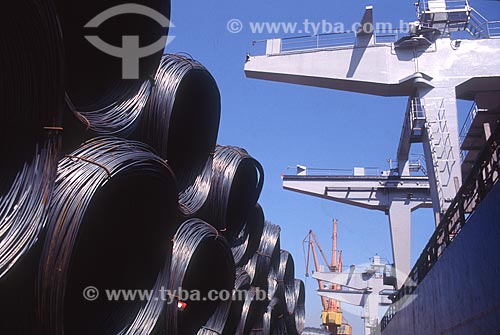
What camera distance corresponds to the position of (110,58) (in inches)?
182

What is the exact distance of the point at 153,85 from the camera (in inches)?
201

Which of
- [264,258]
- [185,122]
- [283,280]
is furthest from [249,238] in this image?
[283,280]

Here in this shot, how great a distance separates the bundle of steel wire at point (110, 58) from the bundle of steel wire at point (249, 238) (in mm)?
3821

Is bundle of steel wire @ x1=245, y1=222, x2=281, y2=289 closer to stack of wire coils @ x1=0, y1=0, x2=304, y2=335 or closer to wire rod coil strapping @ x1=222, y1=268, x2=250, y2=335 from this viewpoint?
stack of wire coils @ x1=0, y1=0, x2=304, y2=335

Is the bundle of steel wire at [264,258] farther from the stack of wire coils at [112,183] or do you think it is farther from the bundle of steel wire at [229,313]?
the bundle of steel wire at [229,313]

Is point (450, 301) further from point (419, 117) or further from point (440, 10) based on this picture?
point (440, 10)

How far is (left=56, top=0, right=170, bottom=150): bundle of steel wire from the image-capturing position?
169 inches

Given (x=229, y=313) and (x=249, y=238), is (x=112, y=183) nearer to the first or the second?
(x=229, y=313)

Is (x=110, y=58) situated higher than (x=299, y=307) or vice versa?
(x=110, y=58)

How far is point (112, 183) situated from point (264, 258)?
6.23m

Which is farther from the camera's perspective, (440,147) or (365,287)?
(365,287)

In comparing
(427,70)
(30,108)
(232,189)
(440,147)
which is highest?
(427,70)

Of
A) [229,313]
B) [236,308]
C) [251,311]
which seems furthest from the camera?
[251,311]

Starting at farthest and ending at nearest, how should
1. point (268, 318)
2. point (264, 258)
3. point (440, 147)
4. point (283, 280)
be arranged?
point (440, 147), point (283, 280), point (268, 318), point (264, 258)
